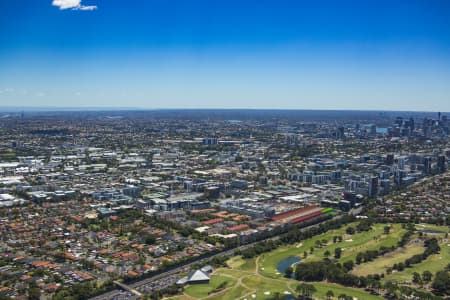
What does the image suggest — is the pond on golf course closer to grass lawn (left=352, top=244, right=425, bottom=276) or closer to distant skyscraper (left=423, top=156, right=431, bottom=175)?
grass lawn (left=352, top=244, right=425, bottom=276)

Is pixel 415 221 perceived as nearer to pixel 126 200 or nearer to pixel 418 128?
pixel 126 200

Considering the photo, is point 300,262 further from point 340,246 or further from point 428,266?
point 428,266

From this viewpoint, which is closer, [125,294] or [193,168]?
[125,294]

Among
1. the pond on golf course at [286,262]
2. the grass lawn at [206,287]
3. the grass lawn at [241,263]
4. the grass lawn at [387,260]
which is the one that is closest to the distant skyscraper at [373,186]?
the grass lawn at [387,260]

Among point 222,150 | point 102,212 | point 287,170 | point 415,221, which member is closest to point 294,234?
point 415,221

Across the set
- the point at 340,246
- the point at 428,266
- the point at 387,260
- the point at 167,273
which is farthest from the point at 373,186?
the point at 167,273

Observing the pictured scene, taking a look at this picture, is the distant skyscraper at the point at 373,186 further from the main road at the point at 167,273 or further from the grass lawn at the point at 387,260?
the main road at the point at 167,273
